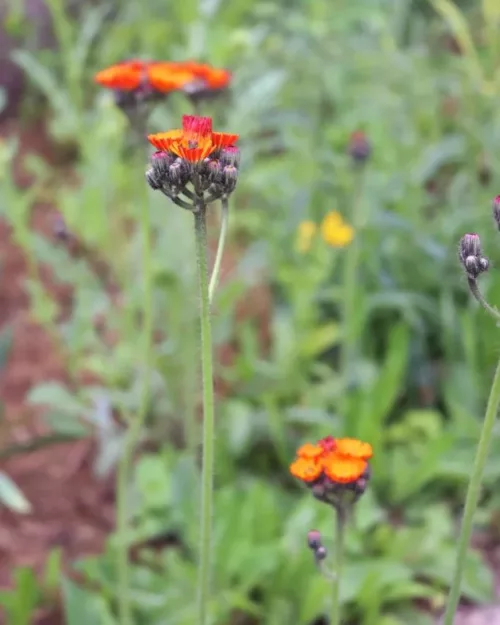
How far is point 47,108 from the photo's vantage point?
5094 mm

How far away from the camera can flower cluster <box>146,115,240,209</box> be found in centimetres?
98

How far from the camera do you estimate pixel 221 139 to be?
100 centimetres

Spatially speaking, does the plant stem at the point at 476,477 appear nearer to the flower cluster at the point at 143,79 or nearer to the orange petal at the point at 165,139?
the orange petal at the point at 165,139

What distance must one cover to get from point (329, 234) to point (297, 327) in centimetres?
34

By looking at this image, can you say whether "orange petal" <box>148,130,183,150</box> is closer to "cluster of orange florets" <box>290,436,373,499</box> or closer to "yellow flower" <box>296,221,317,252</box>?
"cluster of orange florets" <box>290,436,373,499</box>

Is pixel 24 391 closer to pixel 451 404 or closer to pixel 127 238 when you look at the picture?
pixel 127 238

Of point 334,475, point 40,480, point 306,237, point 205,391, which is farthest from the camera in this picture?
point 306,237

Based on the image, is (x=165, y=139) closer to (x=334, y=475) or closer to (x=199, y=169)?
(x=199, y=169)

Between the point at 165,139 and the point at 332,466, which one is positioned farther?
the point at 332,466

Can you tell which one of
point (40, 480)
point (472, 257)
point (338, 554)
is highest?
point (472, 257)

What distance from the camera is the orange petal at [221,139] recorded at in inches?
39.4

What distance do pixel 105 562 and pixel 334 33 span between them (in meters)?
2.65

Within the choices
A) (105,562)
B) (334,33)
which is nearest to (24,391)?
(105,562)

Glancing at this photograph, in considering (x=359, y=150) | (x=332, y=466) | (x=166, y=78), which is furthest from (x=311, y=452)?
(x=359, y=150)
